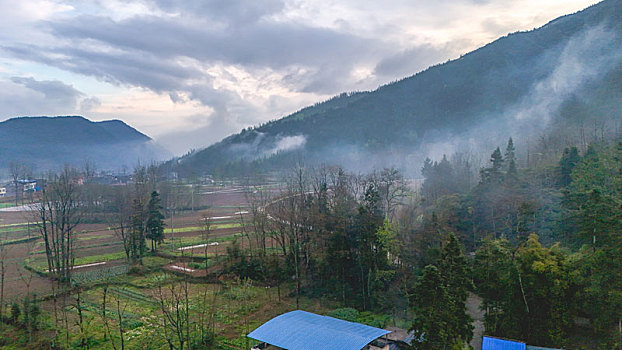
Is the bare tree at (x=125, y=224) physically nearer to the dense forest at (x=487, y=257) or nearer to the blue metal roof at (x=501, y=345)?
the dense forest at (x=487, y=257)

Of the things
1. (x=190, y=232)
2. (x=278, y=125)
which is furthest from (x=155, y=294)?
(x=278, y=125)

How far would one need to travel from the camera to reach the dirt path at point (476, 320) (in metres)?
16.2

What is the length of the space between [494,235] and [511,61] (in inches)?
3572

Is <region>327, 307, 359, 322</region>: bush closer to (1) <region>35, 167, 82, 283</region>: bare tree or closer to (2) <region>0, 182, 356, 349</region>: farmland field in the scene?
(2) <region>0, 182, 356, 349</region>: farmland field

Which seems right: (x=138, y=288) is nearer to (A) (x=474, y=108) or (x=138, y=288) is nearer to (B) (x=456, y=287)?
(B) (x=456, y=287)

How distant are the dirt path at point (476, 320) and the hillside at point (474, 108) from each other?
125 ft

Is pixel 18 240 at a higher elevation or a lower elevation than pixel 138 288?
higher

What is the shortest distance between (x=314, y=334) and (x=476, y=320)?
9.37 m

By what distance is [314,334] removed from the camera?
13398 mm

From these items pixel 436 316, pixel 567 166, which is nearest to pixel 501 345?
pixel 436 316

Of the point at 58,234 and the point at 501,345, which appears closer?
the point at 501,345

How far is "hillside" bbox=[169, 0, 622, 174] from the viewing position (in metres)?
68.9

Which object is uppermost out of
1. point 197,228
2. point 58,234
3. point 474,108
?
point 474,108

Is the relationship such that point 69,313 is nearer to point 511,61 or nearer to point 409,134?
point 409,134
